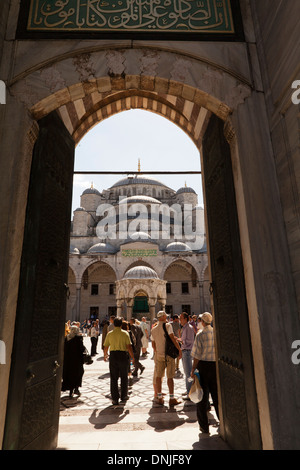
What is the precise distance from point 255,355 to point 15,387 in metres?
1.90

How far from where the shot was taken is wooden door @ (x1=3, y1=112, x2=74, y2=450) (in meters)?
2.23

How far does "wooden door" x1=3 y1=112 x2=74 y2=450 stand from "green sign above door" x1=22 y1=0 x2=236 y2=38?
35.7 inches

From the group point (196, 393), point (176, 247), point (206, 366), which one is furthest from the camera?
point (176, 247)

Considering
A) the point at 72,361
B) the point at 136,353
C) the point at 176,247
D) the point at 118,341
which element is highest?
the point at 176,247

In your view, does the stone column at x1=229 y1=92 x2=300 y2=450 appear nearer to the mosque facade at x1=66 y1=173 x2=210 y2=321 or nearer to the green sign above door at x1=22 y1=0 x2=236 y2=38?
the green sign above door at x1=22 y1=0 x2=236 y2=38

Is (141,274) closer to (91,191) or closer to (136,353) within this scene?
(136,353)

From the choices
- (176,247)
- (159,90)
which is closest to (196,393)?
(159,90)

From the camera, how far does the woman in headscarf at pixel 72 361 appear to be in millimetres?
4855

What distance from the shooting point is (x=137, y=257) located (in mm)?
28391

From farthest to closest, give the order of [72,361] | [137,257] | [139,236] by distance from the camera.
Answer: [139,236] → [137,257] → [72,361]

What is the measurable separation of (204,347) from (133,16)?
12.5 ft

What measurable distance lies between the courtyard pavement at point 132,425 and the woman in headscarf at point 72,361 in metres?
0.29

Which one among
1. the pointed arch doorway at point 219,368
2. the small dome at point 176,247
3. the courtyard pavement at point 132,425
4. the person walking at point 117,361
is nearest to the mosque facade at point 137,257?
the small dome at point 176,247

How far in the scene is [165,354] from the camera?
447cm
